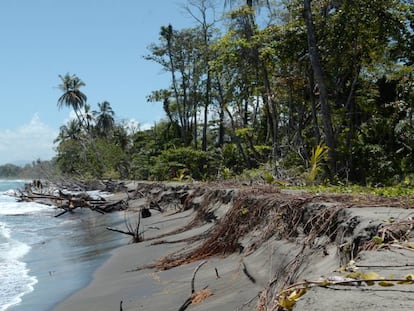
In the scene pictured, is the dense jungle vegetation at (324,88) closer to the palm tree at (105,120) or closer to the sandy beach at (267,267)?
the sandy beach at (267,267)

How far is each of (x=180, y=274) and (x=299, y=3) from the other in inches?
486

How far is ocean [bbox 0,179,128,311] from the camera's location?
8.02m

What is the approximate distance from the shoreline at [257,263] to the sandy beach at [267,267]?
11mm

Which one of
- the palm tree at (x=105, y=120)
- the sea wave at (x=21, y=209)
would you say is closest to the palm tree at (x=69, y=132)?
the palm tree at (x=105, y=120)

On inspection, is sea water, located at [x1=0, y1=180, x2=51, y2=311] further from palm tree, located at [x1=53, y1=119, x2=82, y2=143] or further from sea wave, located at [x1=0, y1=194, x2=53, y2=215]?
palm tree, located at [x1=53, y1=119, x2=82, y2=143]

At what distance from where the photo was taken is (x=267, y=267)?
19.8 feet

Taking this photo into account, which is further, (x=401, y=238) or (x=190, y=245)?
(x=190, y=245)

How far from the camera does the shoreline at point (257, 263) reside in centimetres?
360

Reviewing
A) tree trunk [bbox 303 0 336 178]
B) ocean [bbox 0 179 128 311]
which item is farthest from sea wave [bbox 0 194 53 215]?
tree trunk [bbox 303 0 336 178]

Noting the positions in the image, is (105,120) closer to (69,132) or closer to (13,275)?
(69,132)

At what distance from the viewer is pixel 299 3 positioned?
54.9ft

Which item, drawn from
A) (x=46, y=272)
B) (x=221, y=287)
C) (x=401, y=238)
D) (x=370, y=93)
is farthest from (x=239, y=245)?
(x=370, y=93)

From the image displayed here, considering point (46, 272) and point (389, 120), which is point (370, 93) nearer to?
point (389, 120)

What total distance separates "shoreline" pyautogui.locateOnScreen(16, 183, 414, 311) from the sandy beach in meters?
0.01
